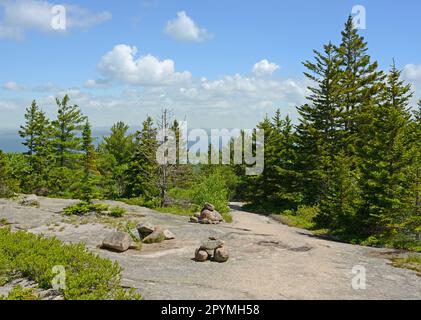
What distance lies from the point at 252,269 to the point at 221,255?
1.57 meters

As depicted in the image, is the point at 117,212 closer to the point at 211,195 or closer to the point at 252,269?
the point at 211,195

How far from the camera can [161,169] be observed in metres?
31.8

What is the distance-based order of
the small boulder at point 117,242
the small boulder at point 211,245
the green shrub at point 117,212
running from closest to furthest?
the small boulder at point 211,245 → the small boulder at point 117,242 → the green shrub at point 117,212

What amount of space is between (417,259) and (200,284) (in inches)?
370

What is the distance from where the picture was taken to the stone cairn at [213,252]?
1394 cm

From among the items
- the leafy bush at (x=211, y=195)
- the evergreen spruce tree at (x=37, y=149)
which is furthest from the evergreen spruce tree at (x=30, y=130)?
the leafy bush at (x=211, y=195)

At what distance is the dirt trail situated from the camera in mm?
10312

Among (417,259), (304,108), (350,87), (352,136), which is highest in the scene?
(350,87)

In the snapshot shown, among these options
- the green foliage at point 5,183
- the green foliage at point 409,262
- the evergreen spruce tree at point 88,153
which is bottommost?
the green foliage at point 409,262

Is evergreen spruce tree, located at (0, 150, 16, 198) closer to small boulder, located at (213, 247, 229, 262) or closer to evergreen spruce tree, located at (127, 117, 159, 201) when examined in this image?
evergreen spruce tree, located at (127, 117, 159, 201)

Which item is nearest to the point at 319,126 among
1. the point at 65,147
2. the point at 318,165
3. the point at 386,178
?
the point at 318,165

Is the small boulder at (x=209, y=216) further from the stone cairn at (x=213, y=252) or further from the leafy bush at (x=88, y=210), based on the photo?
the stone cairn at (x=213, y=252)
